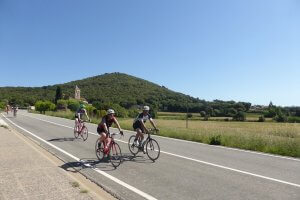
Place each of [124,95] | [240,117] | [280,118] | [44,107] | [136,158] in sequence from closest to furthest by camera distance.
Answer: [136,158] → [280,118] → [240,117] → [44,107] → [124,95]

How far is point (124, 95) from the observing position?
367ft

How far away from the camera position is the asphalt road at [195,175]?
725 centimetres

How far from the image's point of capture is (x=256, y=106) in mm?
100500

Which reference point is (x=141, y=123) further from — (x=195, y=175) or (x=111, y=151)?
(x=195, y=175)

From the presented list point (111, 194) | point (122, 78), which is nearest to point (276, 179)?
point (111, 194)

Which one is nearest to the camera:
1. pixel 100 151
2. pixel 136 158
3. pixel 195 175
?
pixel 195 175

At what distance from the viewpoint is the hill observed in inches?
3368

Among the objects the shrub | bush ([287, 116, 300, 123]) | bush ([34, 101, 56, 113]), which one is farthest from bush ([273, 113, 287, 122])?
the shrub

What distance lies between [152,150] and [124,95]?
330ft

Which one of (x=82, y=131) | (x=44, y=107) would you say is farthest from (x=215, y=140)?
(x=44, y=107)

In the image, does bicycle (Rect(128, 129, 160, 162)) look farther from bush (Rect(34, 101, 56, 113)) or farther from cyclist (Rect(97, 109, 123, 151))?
bush (Rect(34, 101, 56, 113))

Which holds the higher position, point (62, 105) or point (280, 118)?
point (62, 105)

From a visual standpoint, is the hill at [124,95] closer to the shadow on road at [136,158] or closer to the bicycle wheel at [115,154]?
the shadow on road at [136,158]

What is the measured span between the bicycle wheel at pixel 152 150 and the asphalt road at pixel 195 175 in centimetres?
18
